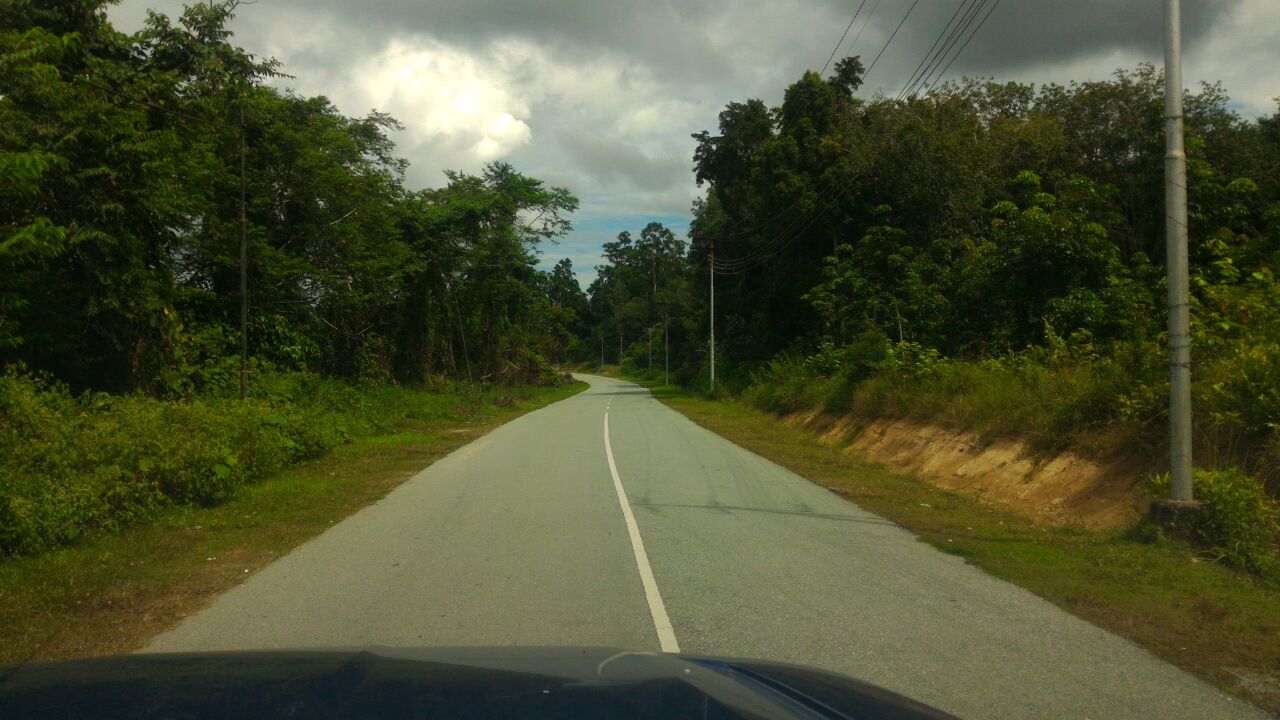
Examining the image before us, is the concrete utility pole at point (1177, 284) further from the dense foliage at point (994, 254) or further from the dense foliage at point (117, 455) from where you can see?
the dense foliage at point (117, 455)

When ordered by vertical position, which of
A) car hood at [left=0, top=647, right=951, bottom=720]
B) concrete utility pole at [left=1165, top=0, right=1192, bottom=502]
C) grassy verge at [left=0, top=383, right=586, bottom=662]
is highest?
concrete utility pole at [left=1165, top=0, right=1192, bottom=502]

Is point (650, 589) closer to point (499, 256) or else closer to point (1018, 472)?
point (1018, 472)

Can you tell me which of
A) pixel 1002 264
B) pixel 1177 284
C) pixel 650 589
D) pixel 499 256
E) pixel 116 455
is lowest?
pixel 650 589

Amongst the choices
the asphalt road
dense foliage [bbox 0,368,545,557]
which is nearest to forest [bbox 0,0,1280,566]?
dense foliage [bbox 0,368,545,557]

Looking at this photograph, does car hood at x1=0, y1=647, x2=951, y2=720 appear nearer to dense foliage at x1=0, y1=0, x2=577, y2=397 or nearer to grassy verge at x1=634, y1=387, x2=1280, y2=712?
grassy verge at x1=634, y1=387, x2=1280, y2=712

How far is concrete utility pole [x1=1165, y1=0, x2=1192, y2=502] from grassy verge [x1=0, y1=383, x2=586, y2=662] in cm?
902

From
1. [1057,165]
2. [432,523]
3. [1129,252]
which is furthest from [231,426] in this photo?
[1057,165]

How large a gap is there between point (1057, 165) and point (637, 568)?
1048 inches

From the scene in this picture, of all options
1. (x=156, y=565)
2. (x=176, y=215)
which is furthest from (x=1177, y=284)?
(x=176, y=215)

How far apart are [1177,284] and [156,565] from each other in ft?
33.9

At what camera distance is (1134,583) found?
7508 mm

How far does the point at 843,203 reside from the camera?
3512 centimetres

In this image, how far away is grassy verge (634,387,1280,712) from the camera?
18.4 feet

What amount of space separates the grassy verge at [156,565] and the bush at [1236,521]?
29.2 feet
